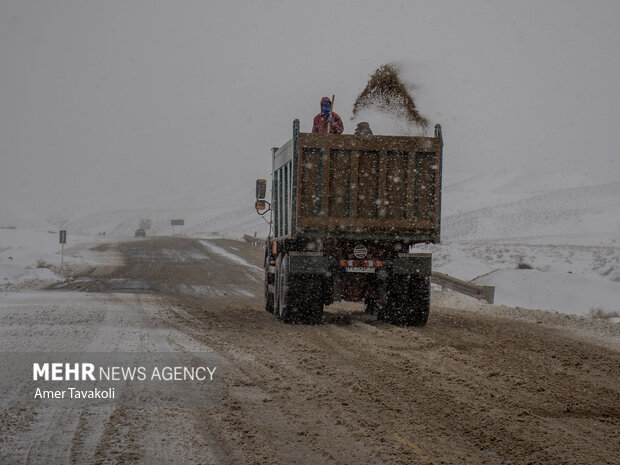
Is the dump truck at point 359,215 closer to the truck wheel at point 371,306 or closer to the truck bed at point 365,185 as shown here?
the truck bed at point 365,185

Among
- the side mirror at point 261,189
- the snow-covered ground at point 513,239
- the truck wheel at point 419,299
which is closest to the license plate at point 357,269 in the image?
the truck wheel at point 419,299

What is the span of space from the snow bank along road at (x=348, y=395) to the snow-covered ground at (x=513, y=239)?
4372 millimetres

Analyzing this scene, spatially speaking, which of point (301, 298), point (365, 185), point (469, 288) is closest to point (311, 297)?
point (301, 298)

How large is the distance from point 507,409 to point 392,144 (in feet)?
18.0

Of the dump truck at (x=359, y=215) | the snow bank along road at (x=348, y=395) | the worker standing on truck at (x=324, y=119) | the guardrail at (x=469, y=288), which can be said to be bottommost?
the snow bank along road at (x=348, y=395)

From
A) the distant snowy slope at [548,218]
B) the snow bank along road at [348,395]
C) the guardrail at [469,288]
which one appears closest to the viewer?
the snow bank along road at [348,395]

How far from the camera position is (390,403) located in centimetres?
498

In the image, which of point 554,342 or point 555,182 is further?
point 555,182

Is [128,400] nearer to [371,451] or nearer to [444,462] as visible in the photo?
[371,451]

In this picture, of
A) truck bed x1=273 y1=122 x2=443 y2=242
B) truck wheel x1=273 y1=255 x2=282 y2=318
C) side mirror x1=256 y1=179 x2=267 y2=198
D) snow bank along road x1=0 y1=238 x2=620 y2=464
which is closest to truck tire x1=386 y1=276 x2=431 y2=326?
snow bank along road x1=0 y1=238 x2=620 y2=464

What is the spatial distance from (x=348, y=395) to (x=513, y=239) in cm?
5115

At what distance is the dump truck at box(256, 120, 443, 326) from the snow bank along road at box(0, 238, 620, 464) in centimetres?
65

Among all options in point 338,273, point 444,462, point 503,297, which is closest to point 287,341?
point 338,273

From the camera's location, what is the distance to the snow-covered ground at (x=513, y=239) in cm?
1581
